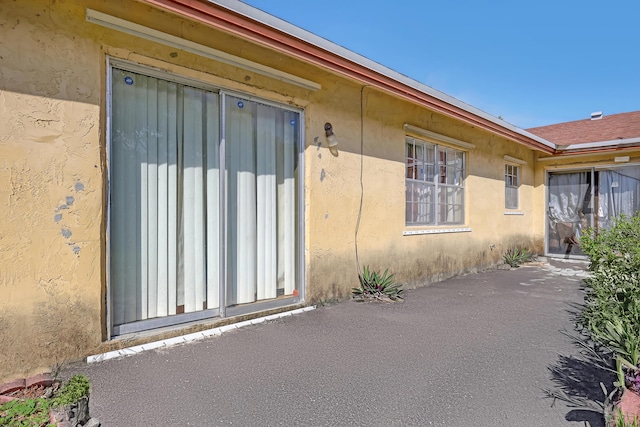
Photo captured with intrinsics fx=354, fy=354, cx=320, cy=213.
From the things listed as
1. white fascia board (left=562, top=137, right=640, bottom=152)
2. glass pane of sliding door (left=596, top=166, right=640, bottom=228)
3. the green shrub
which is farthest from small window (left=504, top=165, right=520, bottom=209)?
the green shrub

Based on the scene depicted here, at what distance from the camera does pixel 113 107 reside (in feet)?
10.9

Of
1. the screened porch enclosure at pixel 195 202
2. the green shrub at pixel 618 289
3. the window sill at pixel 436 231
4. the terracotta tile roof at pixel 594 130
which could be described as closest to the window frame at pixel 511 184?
the terracotta tile roof at pixel 594 130

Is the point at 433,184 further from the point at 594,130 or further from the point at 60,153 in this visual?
the point at 594,130

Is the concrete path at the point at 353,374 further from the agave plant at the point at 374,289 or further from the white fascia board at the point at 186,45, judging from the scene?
the white fascia board at the point at 186,45

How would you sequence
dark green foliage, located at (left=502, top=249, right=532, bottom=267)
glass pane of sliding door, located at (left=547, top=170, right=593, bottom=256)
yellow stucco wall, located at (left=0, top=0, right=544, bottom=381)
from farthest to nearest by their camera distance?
1. glass pane of sliding door, located at (left=547, top=170, right=593, bottom=256)
2. dark green foliage, located at (left=502, top=249, right=532, bottom=267)
3. yellow stucco wall, located at (left=0, top=0, right=544, bottom=381)

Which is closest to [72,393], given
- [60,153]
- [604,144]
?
[60,153]

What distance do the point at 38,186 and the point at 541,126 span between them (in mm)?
15085

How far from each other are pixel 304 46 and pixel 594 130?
10775 mm

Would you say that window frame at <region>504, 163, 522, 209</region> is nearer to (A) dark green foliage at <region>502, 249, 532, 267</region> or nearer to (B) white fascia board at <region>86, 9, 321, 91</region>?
(A) dark green foliage at <region>502, 249, 532, 267</region>

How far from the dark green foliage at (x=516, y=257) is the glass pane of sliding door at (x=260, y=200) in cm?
656

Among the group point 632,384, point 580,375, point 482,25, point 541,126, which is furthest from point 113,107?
point 541,126

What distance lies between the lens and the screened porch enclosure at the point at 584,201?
914cm

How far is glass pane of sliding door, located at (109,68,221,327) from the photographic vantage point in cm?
337

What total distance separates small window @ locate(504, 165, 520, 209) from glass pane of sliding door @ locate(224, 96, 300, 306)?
701 centimetres
